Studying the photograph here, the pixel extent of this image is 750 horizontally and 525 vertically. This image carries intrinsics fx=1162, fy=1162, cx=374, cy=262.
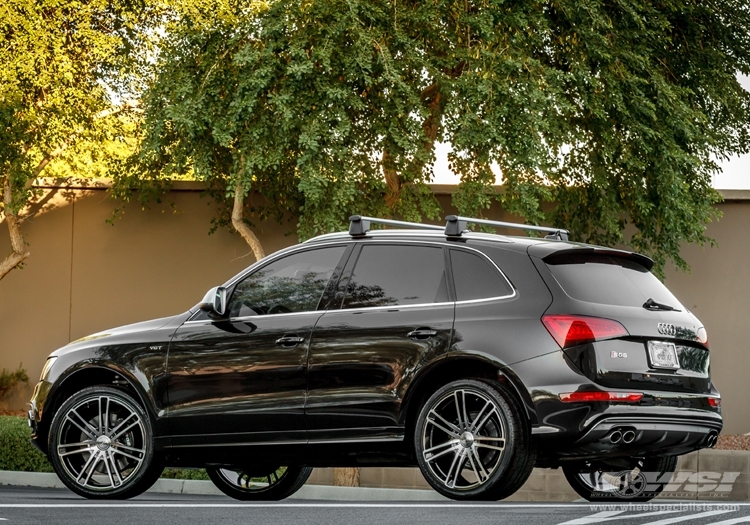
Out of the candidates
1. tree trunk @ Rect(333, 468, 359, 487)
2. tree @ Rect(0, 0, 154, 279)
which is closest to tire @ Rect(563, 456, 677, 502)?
tree trunk @ Rect(333, 468, 359, 487)

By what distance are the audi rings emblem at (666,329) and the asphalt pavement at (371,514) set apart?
46.3 inches

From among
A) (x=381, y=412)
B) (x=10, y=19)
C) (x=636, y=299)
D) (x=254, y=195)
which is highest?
(x=10, y=19)

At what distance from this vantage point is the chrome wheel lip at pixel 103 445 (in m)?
8.91

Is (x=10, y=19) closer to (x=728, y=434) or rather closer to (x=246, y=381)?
(x=246, y=381)

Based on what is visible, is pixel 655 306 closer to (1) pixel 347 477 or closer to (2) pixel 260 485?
(2) pixel 260 485

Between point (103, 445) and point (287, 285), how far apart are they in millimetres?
1922

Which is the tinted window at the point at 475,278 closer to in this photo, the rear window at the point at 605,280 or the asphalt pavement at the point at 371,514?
the rear window at the point at 605,280

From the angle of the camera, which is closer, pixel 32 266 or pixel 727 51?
pixel 727 51

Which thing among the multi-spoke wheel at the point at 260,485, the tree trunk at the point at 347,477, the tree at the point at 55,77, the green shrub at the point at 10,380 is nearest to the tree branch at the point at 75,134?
the tree at the point at 55,77

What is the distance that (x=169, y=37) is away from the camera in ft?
61.8

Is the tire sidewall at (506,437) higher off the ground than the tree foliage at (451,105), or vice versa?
the tree foliage at (451,105)

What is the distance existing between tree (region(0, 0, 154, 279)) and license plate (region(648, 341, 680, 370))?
12878mm

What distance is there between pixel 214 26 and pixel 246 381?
10407mm

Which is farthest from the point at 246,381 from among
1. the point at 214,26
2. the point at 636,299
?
the point at 214,26
